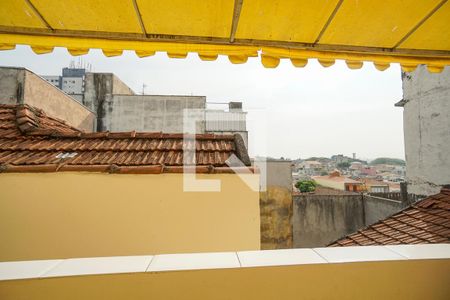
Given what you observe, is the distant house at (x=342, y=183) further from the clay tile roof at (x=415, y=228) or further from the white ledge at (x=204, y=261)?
the white ledge at (x=204, y=261)

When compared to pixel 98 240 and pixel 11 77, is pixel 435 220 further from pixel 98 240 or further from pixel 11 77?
pixel 11 77

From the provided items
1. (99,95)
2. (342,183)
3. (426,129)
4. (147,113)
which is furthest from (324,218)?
(342,183)

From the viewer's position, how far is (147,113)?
1692cm

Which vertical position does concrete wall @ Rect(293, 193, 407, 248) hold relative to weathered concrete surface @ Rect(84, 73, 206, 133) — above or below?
below

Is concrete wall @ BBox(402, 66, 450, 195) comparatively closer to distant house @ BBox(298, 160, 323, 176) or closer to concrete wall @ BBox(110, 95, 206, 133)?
concrete wall @ BBox(110, 95, 206, 133)

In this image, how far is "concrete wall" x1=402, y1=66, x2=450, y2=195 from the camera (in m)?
9.68

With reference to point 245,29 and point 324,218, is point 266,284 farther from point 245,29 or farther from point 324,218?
point 324,218

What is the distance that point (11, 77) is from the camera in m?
9.99

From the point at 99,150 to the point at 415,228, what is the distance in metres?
6.44

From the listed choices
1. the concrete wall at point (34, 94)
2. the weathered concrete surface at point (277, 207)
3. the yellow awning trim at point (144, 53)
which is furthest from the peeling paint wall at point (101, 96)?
the yellow awning trim at point (144, 53)

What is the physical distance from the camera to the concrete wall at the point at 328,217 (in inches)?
578

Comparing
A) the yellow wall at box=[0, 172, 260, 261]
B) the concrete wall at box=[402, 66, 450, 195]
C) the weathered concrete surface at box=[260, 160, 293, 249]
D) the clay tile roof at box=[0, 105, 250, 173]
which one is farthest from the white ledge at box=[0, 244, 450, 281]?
the weathered concrete surface at box=[260, 160, 293, 249]

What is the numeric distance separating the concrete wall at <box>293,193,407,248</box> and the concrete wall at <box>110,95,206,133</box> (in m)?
8.07

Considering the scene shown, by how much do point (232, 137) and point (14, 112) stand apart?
4.51 meters
